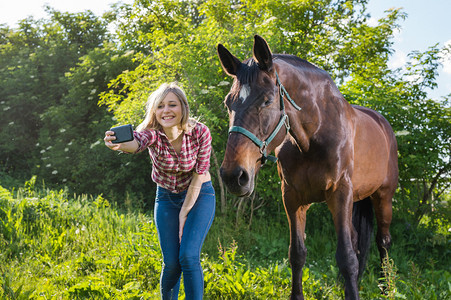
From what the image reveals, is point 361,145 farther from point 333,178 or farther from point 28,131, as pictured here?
point 28,131

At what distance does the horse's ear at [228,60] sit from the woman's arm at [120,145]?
0.82 meters

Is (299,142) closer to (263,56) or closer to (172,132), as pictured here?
(263,56)

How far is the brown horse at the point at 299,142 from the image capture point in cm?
235

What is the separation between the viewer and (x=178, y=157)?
288cm

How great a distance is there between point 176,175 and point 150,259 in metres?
1.65

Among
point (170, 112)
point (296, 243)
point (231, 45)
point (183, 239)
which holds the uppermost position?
point (231, 45)

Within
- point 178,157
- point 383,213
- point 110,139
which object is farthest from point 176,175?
point 383,213

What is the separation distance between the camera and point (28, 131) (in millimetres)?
13141

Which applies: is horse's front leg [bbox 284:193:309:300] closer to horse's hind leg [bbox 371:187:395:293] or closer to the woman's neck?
the woman's neck

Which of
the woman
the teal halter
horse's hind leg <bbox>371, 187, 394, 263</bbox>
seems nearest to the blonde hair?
the woman

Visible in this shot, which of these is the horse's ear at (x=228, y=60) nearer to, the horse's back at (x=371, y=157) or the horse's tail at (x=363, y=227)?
the horse's back at (x=371, y=157)

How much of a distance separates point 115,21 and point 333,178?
947cm

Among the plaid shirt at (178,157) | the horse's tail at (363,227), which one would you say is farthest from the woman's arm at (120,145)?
the horse's tail at (363,227)

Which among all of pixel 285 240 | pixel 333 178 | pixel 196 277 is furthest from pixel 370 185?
pixel 285 240
